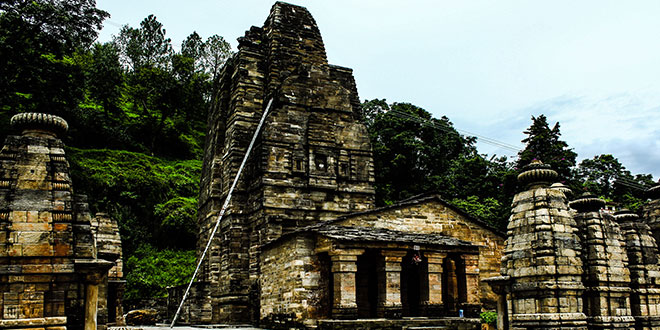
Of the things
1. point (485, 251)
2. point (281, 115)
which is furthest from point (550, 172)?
point (281, 115)

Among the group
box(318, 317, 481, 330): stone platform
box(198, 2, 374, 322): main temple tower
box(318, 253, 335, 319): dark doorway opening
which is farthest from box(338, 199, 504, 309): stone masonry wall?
box(198, 2, 374, 322): main temple tower

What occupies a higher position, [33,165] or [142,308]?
[33,165]

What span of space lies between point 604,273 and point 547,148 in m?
27.6

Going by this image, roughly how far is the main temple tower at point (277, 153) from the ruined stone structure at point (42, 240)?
467 inches

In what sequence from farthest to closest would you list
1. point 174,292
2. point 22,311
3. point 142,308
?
point 142,308
point 174,292
point 22,311

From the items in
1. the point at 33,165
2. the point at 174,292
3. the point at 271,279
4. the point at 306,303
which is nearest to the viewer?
the point at 33,165

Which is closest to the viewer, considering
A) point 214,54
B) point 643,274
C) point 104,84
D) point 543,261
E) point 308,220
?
point 543,261

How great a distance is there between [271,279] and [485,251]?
8126 mm

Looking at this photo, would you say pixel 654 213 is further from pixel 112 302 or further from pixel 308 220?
pixel 112 302

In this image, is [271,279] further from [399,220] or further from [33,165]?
[33,165]

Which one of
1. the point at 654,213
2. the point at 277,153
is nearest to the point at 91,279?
the point at 654,213

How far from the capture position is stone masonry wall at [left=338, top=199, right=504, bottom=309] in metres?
19.2

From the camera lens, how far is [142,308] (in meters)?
26.5

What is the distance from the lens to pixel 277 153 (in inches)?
859
